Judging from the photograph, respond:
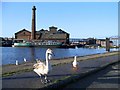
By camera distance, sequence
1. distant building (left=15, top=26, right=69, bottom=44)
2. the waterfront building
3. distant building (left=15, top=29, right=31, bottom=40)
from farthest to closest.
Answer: distant building (left=15, top=29, right=31, bottom=40)
distant building (left=15, top=26, right=69, bottom=44)
the waterfront building

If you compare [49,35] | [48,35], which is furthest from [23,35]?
[49,35]

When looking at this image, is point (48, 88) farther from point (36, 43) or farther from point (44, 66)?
point (36, 43)

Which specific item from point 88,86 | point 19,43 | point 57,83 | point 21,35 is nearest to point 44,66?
point 57,83

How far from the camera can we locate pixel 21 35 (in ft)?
615

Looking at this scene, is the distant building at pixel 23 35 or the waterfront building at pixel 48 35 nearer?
the waterfront building at pixel 48 35

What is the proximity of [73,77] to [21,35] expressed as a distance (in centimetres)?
17363

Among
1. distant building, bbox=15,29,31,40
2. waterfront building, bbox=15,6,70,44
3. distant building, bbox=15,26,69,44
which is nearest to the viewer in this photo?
waterfront building, bbox=15,6,70,44

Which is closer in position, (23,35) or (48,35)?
(48,35)

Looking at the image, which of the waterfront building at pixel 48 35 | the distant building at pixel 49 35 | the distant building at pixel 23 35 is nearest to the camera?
the waterfront building at pixel 48 35

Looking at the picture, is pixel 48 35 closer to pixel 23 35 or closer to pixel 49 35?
pixel 49 35

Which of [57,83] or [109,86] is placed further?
[109,86]

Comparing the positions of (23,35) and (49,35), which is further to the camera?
(23,35)

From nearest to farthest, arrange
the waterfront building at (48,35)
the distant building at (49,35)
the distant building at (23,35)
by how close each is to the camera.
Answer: the waterfront building at (48,35) → the distant building at (49,35) → the distant building at (23,35)

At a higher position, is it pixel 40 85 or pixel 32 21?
pixel 32 21
